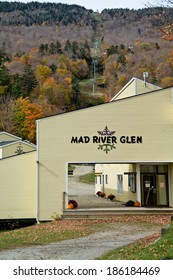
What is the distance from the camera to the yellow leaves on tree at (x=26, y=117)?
64.4 meters

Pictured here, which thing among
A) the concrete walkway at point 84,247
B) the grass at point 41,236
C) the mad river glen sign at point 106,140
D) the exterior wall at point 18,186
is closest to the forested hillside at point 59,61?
the mad river glen sign at point 106,140

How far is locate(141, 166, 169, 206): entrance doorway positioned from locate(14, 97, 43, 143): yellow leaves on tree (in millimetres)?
40094

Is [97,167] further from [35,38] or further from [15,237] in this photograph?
[35,38]

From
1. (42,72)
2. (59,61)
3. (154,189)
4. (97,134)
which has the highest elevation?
(59,61)

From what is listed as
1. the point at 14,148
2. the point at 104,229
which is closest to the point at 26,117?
the point at 14,148

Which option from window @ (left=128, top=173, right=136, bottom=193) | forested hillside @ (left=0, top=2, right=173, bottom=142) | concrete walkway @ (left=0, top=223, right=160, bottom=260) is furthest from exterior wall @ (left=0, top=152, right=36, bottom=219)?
forested hillside @ (left=0, top=2, right=173, bottom=142)

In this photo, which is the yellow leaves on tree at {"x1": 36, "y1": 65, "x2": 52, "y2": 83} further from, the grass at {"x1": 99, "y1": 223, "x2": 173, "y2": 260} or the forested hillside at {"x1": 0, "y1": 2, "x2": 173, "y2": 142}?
the grass at {"x1": 99, "y1": 223, "x2": 173, "y2": 260}

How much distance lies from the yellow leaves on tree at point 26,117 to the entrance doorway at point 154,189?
40.1m

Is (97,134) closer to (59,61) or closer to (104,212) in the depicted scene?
(104,212)

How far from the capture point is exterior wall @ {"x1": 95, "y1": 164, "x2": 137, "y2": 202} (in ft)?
90.9

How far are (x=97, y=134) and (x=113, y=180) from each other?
387 inches

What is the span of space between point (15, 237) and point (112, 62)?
113 meters

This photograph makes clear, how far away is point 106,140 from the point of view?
22938 millimetres

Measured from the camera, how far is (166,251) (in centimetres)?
913
